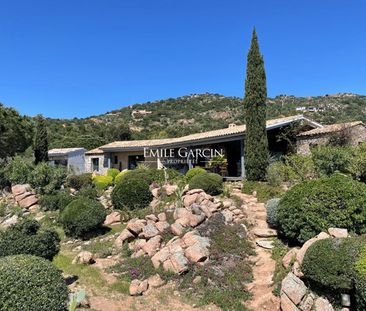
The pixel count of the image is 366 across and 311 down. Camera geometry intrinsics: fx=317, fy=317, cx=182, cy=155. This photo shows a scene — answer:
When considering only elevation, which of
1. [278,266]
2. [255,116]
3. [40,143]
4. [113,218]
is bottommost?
[278,266]

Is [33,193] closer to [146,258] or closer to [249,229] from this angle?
[146,258]

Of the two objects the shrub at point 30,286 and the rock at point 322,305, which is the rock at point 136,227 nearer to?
the shrub at point 30,286

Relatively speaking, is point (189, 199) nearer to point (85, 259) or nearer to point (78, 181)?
point (85, 259)

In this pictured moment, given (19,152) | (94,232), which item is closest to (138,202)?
(94,232)

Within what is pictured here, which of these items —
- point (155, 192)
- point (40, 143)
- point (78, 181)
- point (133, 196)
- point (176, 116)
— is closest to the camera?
point (133, 196)

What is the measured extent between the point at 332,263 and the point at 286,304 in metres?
1.24

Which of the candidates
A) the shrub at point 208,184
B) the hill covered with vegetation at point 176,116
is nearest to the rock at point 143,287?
the shrub at point 208,184

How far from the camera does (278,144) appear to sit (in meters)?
20.1

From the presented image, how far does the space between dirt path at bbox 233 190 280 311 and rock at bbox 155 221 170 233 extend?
268cm

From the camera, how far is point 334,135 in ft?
56.2

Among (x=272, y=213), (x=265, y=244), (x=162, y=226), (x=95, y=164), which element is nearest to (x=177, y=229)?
(x=162, y=226)

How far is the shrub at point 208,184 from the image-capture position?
14.1 metres

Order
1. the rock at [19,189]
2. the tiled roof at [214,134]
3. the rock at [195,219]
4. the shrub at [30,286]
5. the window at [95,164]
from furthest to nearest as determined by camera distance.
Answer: the window at [95,164], the rock at [19,189], the tiled roof at [214,134], the rock at [195,219], the shrub at [30,286]

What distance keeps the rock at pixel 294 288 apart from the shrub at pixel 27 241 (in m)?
5.66
